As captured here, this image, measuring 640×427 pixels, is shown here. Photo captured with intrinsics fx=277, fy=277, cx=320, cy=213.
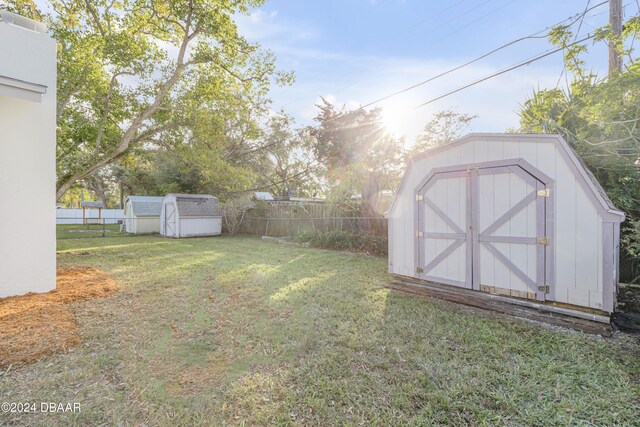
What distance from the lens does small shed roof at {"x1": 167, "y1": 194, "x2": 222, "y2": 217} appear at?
14.8 meters

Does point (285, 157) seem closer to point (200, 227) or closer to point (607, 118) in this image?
point (200, 227)

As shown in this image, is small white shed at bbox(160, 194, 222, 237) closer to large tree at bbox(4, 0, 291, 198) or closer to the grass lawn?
large tree at bbox(4, 0, 291, 198)

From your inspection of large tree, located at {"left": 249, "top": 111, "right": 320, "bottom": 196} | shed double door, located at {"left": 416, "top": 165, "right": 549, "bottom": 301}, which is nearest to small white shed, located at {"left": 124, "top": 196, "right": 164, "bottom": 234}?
large tree, located at {"left": 249, "top": 111, "right": 320, "bottom": 196}

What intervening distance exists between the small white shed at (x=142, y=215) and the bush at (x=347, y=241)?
10.7m

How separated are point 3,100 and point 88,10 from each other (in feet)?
18.2

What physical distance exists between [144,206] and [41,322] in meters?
15.2

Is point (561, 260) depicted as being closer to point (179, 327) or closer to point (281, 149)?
point (179, 327)

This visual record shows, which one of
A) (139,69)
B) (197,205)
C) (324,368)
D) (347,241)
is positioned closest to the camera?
(324,368)

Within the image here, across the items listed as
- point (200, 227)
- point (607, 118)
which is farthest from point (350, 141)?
point (607, 118)

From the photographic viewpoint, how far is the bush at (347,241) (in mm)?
9195

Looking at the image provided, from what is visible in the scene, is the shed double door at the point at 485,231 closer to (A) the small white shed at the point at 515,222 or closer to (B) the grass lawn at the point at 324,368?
(A) the small white shed at the point at 515,222

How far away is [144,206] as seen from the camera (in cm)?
→ 1681

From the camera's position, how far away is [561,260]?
3775 millimetres

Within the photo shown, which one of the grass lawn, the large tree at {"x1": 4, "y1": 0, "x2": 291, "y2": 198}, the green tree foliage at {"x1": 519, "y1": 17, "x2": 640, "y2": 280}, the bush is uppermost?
the large tree at {"x1": 4, "y1": 0, "x2": 291, "y2": 198}
